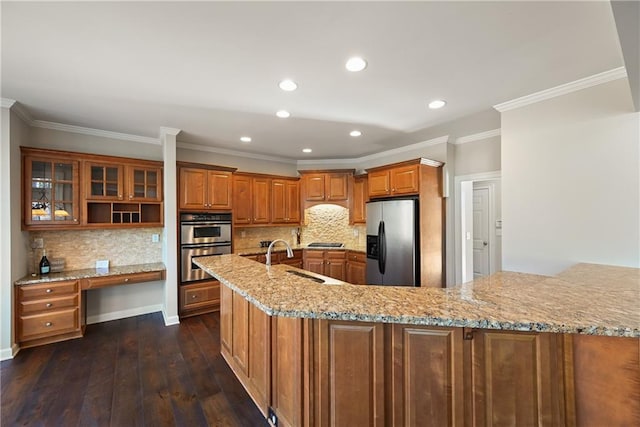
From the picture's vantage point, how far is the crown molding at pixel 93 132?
11.2ft

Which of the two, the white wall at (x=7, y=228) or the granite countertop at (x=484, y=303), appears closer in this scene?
the granite countertop at (x=484, y=303)

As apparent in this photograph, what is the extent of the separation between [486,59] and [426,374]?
2225 millimetres

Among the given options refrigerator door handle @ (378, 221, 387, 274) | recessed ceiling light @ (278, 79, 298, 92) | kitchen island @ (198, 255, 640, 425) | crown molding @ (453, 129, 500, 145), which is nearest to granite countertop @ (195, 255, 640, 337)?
kitchen island @ (198, 255, 640, 425)

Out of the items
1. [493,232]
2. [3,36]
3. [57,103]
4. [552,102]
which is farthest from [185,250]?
[493,232]

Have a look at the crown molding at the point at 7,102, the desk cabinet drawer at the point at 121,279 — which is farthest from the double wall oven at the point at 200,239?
the crown molding at the point at 7,102

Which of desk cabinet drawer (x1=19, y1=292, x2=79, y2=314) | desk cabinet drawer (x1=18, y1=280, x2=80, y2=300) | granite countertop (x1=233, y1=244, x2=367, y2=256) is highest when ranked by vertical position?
granite countertop (x1=233, y1=244, x2=367, y2=256)

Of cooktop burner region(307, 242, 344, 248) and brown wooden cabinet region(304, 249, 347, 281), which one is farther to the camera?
cooktop burner region(307, 242, 344, 248)

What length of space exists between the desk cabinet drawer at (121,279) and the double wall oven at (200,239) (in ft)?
1.09

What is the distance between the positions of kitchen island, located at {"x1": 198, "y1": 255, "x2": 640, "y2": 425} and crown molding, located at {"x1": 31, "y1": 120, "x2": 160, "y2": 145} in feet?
12.3

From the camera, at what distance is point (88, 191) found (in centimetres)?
342

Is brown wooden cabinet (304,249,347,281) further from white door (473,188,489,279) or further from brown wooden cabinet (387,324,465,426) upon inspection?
brown wooden cabinet (387,324,465,426)

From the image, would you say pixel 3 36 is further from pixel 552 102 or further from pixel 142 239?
pixel 552 102

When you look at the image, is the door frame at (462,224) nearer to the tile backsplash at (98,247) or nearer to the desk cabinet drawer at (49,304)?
the tile backsplash at (98,247)

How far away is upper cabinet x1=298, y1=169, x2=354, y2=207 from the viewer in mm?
5367
